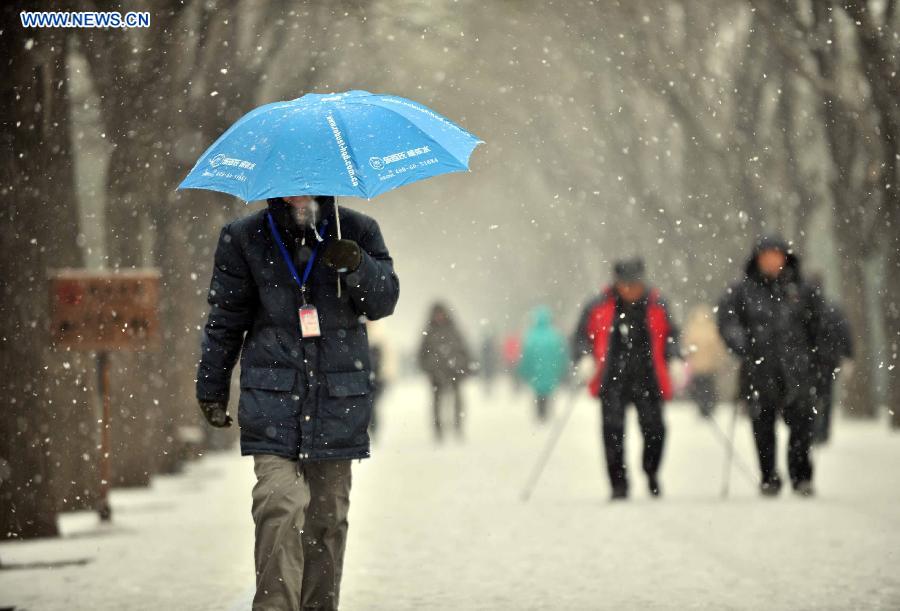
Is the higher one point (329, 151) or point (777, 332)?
point (329, 151)

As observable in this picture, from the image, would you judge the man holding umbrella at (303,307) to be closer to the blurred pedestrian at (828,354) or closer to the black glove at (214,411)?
the black glove at (214,411)

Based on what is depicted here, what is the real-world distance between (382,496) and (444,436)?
9.01 meters

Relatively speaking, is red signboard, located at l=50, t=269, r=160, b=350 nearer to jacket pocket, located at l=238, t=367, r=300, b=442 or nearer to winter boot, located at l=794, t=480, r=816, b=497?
winter boot, located at l=794, t=480, r=816, b=497

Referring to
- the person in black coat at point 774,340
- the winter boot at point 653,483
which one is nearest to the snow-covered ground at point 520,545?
the winter boot at point 653,483

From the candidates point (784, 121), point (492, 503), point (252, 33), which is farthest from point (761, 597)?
point (784, 121)

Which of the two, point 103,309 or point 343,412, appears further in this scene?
point 103,309

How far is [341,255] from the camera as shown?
20.8 ft

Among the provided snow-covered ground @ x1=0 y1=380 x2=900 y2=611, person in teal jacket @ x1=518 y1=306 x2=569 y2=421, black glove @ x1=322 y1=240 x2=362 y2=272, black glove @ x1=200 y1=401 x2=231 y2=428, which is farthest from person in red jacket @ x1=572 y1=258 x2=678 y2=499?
person in teal jacket @ x1=518 y1=306 x2=569 y2=421

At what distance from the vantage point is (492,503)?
13672 millimetres

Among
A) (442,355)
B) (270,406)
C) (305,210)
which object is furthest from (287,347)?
(442,355)

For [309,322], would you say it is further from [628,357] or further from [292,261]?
[628,357]

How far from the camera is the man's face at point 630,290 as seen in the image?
1324 centimetres

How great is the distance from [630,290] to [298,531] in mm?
7135

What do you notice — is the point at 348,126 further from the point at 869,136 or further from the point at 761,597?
the point at 869,136
